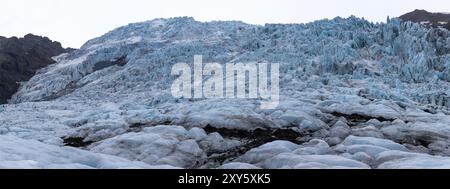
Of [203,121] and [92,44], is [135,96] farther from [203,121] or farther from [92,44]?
[92,44]

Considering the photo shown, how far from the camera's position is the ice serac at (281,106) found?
383 inches

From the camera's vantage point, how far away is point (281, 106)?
14.2m

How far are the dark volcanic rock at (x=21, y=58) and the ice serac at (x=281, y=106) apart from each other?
1514mm

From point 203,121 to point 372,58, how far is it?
15352 mm

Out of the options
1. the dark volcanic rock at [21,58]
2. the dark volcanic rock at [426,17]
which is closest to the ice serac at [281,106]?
the dark volcanic rock at [21,58]

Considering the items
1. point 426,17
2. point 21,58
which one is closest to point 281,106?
point 21,58

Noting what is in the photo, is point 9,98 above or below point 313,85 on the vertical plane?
below

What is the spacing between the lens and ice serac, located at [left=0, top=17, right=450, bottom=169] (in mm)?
9727

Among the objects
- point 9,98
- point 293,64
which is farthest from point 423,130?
point 9,98

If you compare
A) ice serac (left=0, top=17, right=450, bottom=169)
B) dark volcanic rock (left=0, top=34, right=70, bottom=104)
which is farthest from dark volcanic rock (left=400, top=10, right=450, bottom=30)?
dark volcanic rock (left=0, top=34, right=70, bottom=104)

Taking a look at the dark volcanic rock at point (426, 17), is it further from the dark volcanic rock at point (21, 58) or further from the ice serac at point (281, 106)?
the dark volcanic rock at point (21, 58)

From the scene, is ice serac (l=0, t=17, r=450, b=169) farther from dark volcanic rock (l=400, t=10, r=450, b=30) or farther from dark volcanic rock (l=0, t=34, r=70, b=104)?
dark volcanic rock (l=400, t=10, r=450, b=30)
